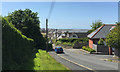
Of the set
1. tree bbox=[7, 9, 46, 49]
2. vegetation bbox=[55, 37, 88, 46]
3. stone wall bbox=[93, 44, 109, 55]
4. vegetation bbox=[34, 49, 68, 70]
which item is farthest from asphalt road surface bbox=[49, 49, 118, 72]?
vegetation bbox=[55, 37, 88, 46]

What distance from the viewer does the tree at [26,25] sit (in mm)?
A: 42906

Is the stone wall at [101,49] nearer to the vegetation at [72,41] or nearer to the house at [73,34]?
the vegetation at [72,41]

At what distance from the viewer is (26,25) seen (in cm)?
4319

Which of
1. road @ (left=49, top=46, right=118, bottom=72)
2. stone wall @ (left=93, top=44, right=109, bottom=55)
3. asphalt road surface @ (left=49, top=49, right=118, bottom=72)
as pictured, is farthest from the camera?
stone wall @ (left=93, top=44, right=109, bottom=55)

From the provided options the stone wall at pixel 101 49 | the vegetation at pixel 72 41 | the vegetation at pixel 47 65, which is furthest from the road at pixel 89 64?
the vegetation at pixel 72 41

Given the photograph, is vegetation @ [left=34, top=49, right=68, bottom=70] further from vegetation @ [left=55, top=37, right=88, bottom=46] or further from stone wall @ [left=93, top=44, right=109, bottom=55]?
vegetation @ [left=55, top=37, right=88, bottom=46]

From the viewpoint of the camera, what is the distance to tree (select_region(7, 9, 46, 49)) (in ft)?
141

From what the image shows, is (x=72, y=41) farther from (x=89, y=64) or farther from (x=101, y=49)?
(x=89, y=64)

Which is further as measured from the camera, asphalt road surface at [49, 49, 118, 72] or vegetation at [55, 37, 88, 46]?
vegetation at [55, 37, 88, 46]

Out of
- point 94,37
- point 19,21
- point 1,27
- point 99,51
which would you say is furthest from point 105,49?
point 1,27

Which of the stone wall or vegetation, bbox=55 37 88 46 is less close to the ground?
vegetation, bbox=55 37 88 46

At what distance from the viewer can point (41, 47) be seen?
47.8 m

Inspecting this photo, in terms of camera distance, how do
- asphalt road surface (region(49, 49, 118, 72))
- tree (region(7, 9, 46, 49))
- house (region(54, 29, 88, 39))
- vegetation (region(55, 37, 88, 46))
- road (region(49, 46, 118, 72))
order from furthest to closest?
house (region(54, 29, 88, 39)) → vegetation (region(55, 37, 88, 46)) → tree (region(7, 9, 46, 49)) → road (region(49, 46, 118, 72)) → asphalt road surface (region(49, 49, 118, 72))

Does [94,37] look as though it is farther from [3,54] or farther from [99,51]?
[3,54]
